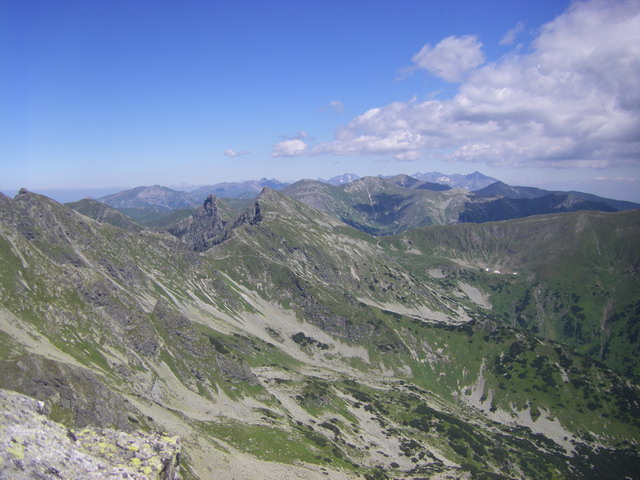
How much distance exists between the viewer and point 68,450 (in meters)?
23.9

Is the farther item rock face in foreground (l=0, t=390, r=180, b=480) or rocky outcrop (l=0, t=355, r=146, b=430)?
rocky outcrop (l=0, t=355, r=146, b=430)

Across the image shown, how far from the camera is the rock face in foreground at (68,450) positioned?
21.2 metres

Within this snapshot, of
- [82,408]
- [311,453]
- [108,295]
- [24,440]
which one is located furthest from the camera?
[108,295]

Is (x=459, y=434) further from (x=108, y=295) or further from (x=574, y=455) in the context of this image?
(x=108, y=295)

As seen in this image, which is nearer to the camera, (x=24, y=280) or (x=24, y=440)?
(x=24, y=440)

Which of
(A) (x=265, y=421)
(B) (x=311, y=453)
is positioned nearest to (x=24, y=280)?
(A) (x=265, y=421)

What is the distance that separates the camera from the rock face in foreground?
21188 mm

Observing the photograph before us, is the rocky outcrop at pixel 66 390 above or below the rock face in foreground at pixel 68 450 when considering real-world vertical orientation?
below

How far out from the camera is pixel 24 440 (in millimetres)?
22156

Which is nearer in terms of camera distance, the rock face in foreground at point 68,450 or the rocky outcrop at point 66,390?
the rock face in foreground at point 68,450

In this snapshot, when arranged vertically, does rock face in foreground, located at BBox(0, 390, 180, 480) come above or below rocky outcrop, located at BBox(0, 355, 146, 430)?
above

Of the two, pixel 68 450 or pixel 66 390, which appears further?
pixel 66 390

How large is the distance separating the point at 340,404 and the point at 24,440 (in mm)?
163991

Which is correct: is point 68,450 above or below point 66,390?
above
